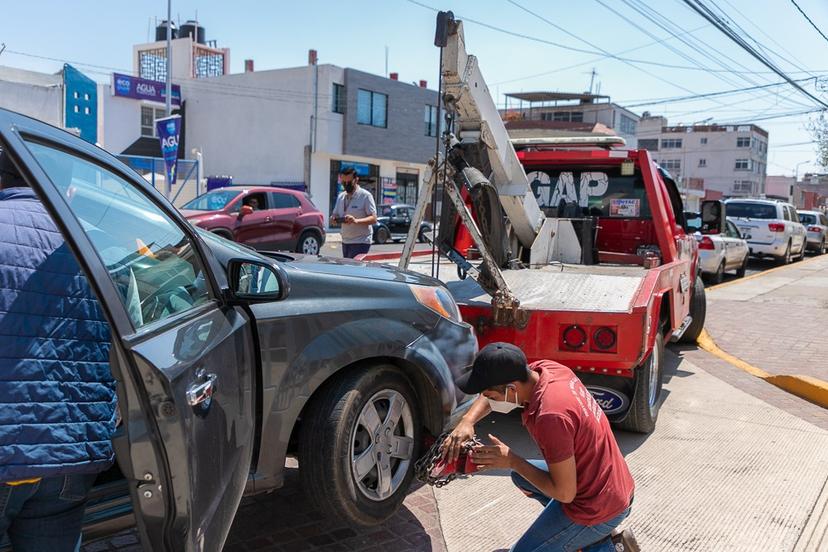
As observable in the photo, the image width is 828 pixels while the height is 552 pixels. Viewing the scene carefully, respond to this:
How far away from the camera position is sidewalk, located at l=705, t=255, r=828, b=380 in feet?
25.7

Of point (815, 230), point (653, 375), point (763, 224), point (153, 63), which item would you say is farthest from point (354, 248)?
point (153, 63)

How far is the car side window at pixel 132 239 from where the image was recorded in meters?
1.97

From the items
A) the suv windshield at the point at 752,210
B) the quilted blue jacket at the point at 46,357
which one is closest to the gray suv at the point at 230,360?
the quilted blue jacket at the point at 46,357

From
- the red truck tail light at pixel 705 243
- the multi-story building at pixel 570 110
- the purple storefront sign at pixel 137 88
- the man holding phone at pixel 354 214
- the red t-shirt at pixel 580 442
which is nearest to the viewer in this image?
the red t-shirt at pixel 580 442

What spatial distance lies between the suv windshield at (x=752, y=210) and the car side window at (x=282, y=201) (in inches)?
460

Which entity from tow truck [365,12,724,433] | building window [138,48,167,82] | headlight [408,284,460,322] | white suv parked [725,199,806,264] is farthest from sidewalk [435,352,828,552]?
building window [138,48,167,82]

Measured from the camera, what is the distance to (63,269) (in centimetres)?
199

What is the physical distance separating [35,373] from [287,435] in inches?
51.2

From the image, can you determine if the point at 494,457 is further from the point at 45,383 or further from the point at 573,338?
the point at 573,338

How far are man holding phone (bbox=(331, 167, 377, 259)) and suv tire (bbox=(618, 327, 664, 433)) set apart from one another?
3515 mm

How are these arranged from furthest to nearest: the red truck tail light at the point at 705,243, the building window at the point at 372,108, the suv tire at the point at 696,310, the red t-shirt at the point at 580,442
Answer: the building window at the point at 372,108 → the red truck tail light at the point at 705,243 → the suv tire at the point at 696,310 → the red t-shirt at the point at 580,442

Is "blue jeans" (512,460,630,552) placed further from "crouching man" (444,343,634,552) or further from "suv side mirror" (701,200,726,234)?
"suv side mirror" (701,200,726,234)

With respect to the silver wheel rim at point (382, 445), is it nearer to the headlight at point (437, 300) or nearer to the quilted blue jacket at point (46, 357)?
the headlight at point (437, 300)

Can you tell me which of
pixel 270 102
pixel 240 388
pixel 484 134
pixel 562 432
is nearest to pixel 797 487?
pixel 562 432
